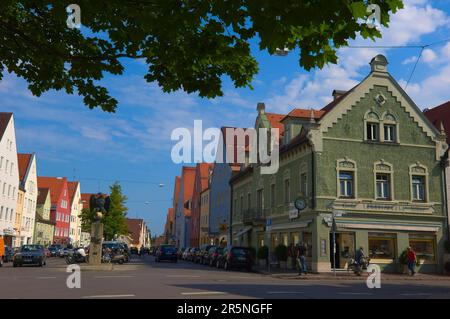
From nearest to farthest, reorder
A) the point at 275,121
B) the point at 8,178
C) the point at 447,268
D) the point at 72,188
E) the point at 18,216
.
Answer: the point at 447,268, the point at 275,121, the point at 8,178, the point at 18,216, the point at 72,188

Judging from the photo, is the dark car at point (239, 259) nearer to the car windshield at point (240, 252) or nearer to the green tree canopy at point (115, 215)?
→ the car windshield at point (240, 252)

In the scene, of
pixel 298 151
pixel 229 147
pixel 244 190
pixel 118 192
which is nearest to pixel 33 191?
pixel 118 192

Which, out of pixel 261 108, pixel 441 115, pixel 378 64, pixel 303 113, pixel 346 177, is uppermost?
pixel 378 64

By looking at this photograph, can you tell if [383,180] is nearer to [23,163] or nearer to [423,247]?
[423,247]

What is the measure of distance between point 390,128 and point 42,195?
211 feet

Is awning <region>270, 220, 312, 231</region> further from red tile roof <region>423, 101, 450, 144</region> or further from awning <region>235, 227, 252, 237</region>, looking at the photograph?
red tile roof <region>423, 101, 450, 144</region>

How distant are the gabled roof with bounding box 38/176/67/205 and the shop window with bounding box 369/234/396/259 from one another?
69918mm

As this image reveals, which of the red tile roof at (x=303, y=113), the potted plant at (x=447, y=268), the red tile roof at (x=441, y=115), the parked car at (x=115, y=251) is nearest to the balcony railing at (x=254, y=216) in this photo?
the red tile roof at (x=303, y=113)

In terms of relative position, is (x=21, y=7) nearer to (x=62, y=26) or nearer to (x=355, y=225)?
(x=62, y=26)

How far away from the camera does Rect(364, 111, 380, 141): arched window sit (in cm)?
3222

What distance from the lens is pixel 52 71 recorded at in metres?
7.50

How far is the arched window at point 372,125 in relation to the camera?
3222 cm

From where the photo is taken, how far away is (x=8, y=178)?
60.6 m

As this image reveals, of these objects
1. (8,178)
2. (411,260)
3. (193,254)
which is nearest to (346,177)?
(411,260)
